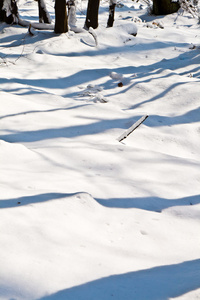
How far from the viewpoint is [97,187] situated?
121 inches

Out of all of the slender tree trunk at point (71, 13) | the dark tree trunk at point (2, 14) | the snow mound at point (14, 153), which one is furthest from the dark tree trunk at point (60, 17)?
the snow mound at point (14, 153)

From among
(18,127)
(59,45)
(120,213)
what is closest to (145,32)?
(59,45)

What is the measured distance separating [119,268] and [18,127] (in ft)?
9.83

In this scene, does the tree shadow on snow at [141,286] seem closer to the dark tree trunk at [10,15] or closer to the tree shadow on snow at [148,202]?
the tree shadow on snow at [148,202]

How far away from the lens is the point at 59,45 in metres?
9.77

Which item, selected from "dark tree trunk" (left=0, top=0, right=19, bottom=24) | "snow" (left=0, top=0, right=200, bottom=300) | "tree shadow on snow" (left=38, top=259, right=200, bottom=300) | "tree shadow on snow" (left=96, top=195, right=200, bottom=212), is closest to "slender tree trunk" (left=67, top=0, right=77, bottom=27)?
"dark tree trunk" (left=0, top=0, right=19, bottom=24)

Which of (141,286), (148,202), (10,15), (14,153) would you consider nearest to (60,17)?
(10,15)

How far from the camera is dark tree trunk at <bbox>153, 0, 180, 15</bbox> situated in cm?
1678

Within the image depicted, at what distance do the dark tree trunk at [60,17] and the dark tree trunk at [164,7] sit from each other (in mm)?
8042

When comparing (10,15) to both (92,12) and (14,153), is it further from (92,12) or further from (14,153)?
(14,153)

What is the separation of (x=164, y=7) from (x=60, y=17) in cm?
843

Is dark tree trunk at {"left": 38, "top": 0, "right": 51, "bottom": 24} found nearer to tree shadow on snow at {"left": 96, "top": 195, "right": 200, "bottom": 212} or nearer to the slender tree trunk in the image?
the slender tree trunk

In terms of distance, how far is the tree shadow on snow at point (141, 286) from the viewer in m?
1.71

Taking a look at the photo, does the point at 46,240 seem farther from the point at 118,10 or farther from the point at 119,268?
the point at 118,10
